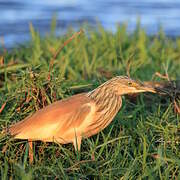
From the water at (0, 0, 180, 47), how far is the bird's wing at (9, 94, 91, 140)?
5.25m

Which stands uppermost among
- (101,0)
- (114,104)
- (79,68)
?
(114,104)

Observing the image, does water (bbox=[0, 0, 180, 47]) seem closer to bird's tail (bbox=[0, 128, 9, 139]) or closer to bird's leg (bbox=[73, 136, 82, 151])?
bird's tail (bbox=[0, 128, 9, 139])

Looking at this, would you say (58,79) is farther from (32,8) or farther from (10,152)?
(32,8)

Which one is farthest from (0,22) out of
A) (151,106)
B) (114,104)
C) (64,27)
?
(114,104)

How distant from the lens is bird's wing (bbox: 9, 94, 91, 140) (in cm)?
343

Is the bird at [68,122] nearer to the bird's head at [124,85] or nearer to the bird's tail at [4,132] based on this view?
the bird's tail at [4,132]

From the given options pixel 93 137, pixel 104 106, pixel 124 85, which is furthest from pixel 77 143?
pixel 124 85

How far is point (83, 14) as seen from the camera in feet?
36.9

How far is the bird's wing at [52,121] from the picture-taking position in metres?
3.43

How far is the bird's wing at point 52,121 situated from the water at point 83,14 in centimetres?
525

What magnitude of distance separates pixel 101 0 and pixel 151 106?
29.5 ft

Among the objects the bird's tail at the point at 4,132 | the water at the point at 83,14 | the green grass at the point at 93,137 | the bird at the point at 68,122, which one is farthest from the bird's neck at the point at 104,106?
the water at the point at 83,14

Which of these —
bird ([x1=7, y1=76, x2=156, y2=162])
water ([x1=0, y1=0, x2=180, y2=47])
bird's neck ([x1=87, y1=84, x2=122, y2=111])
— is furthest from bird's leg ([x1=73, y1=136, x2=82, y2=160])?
water ([x1=0, y1=0, x2=180, y2=47])

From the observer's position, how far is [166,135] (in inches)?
146
